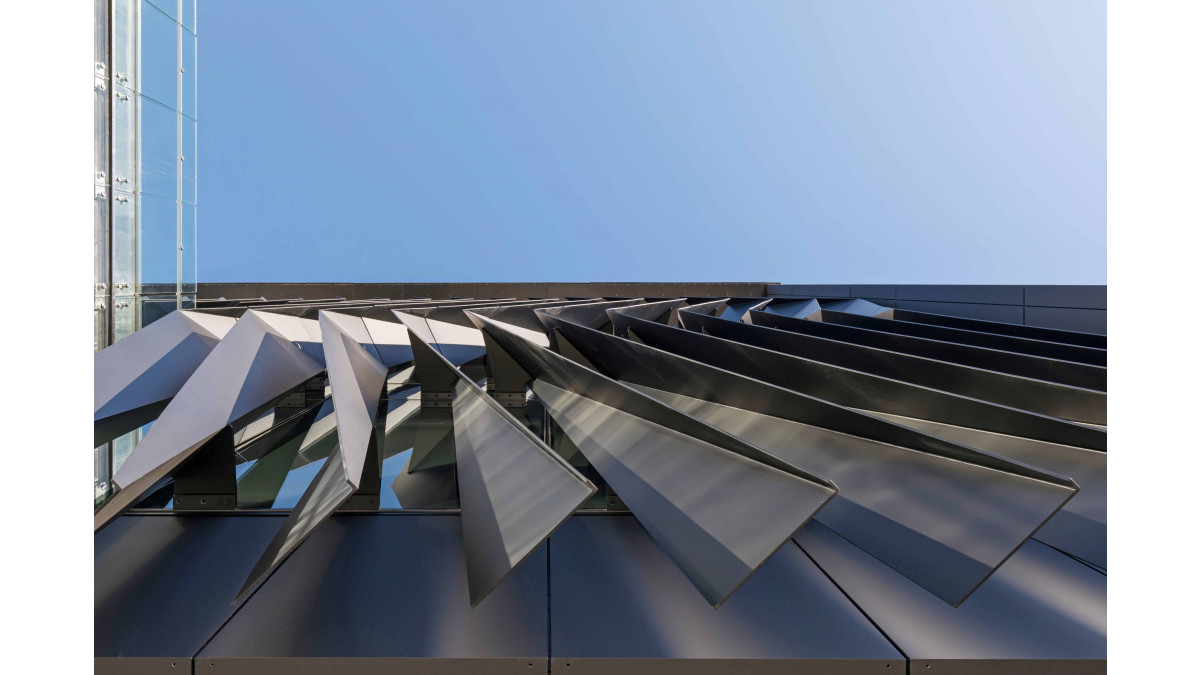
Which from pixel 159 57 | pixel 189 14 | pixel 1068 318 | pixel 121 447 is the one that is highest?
pixel 189 14

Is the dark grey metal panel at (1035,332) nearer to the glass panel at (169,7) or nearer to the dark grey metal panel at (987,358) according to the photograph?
the dark grey metal panel at (987,358)

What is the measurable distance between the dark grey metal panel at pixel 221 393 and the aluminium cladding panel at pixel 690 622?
2.30 metres

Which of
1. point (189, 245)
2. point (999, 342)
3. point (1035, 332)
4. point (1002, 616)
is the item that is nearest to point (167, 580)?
point (1002, 616)

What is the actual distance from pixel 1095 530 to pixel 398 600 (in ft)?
12.5

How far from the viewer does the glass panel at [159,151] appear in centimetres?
702

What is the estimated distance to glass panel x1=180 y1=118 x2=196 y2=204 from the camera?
26.1 ft

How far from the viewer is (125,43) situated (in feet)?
21.6

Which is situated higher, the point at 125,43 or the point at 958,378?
the point at 125,43

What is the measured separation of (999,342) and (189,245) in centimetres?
1085

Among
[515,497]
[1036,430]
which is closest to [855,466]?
[1036,430]

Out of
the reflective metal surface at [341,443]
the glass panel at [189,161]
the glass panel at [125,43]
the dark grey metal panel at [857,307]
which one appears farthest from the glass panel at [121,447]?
the dark grey metal panel at [857,307]

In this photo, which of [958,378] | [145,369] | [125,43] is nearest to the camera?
[145,369]

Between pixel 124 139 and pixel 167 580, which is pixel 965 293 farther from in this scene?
pixel 124 139

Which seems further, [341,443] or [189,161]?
[189,161]
